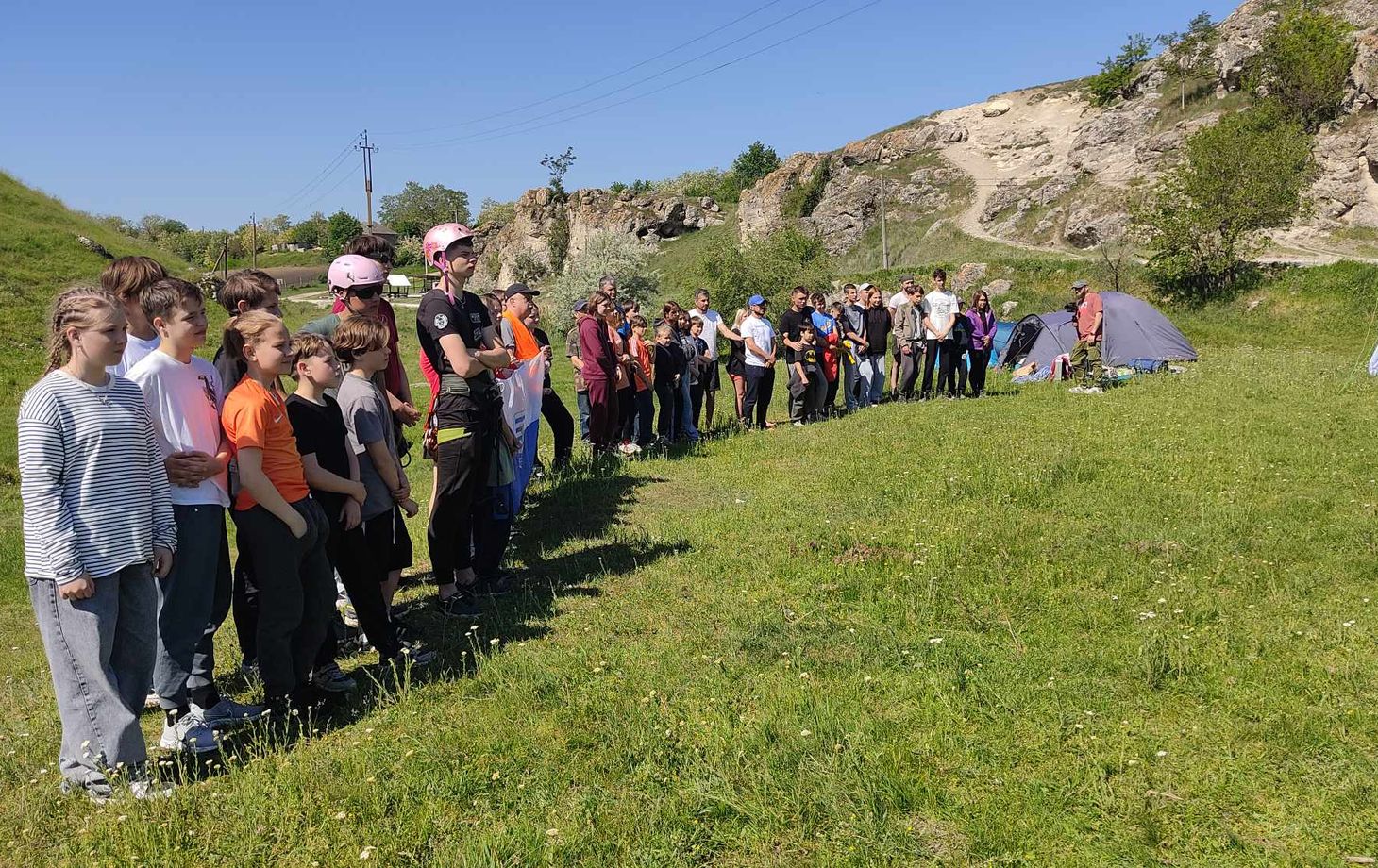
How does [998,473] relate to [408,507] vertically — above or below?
below

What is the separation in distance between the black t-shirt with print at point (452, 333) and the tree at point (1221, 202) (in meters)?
29.2

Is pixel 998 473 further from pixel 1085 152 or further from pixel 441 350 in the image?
pixel 1085 152

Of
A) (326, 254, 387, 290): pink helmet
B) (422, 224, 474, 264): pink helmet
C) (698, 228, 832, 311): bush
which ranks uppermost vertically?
(698, 228, 832, 311): bush

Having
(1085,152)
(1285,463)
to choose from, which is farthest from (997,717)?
(1085,152)

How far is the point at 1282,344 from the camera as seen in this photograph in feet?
79.2

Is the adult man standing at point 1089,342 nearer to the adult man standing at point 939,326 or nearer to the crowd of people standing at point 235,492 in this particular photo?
the adult man standing at point 939,326

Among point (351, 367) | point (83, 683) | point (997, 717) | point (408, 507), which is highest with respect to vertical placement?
point (351, 367)

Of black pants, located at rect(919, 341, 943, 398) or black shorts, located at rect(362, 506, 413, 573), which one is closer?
black shorts, located at rect(362, 506, 413, 573)

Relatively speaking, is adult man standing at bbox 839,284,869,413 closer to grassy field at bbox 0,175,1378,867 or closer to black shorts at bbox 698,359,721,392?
black shorts at bbox 698,359,721,392

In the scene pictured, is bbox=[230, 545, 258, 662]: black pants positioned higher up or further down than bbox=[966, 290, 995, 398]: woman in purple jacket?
further down

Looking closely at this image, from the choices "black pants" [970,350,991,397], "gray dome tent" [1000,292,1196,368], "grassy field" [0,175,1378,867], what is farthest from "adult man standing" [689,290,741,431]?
"gray dome tent" [1000,292,1196,368]

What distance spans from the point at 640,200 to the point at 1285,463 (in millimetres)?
70366

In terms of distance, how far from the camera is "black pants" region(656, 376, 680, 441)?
39.8 ft

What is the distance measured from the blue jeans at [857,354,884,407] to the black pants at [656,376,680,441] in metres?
3.56
